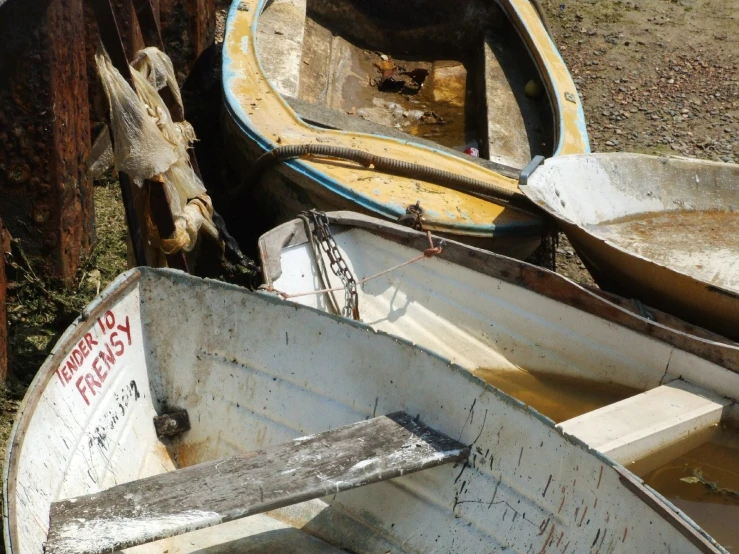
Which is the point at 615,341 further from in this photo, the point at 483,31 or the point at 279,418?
the point at 483,31

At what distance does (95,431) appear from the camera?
299cm

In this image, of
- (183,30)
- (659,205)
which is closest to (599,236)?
(659,205)

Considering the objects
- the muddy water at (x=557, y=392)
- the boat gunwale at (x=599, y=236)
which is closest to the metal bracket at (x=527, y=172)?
the boat gunwale at (x=599, y=236)

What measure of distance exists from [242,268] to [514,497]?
2.26 meters

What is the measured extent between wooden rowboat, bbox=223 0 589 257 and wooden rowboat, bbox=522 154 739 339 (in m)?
0.25

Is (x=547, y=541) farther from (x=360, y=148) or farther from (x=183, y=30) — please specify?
(x=183, y=30)

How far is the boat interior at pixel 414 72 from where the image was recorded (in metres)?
5.62

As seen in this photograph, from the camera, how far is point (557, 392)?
3877 millimetres

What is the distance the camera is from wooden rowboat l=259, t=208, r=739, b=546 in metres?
3.43

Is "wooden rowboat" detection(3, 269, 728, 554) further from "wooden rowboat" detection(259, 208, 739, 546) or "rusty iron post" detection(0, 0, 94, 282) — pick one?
"rusty iron post" detection(0, 0, 94, 282)

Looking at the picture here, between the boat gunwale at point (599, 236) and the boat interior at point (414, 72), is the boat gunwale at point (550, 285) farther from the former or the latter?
the boat interior at point (414, 72)

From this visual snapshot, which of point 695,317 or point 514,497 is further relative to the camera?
point 695,317

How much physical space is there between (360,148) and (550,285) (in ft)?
4.76

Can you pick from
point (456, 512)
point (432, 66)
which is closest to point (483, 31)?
point (432, 66)
